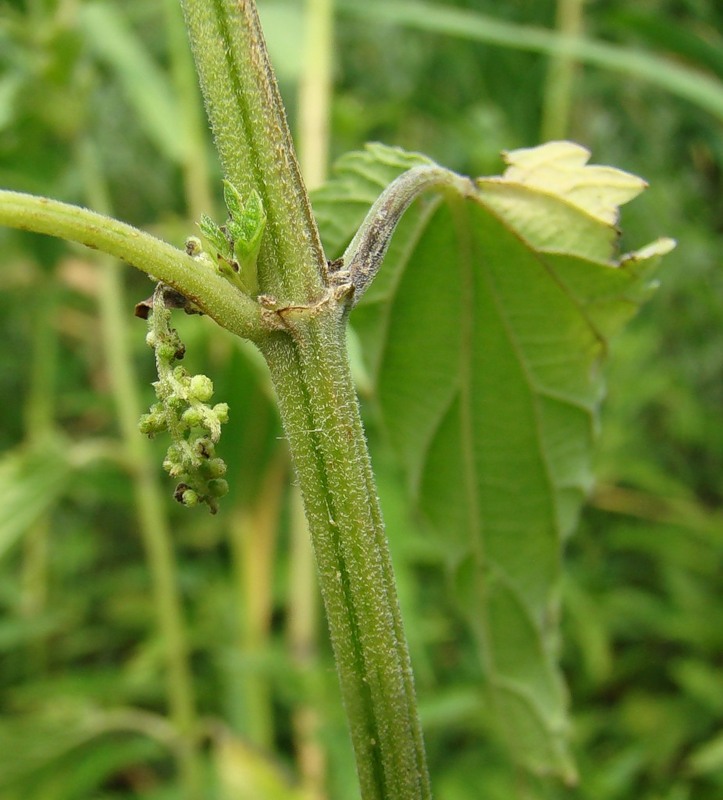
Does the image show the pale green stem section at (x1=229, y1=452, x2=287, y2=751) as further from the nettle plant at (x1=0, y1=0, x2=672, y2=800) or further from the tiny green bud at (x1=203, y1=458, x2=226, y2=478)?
the tiny green bud at (x1=203, y1=458, x2=226, y2=478)

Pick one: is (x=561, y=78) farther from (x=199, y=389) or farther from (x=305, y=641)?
(x=199, y=389)

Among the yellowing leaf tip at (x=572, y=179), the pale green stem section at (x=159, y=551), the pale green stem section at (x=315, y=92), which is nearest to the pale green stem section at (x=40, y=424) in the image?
the pale green stem section at (x=159, y=551)

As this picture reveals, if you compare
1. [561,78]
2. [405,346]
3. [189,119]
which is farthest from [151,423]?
[561,78]

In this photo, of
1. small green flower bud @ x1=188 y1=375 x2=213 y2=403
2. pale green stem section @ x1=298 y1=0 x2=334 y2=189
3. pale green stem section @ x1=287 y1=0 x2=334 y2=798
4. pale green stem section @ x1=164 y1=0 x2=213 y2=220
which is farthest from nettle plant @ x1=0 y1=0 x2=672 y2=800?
pale green stem section @ x1=164 y1=0 x2=213 y2=220

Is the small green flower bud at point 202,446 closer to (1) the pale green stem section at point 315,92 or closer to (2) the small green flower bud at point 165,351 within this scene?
(2) the small green flower bud at point 165,351

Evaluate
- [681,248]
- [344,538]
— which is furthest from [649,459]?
[344,538]
